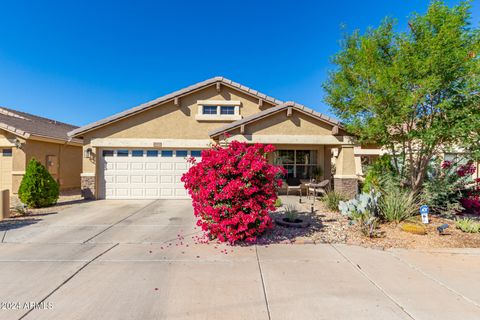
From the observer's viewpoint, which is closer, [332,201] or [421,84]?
[421,84]

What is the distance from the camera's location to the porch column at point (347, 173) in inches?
426

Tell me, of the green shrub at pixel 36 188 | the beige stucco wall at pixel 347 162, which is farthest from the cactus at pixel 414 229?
the green shrub at pixel 36 188

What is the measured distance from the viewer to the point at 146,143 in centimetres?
Answer: 1182

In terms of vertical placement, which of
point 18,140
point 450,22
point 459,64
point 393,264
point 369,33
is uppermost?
point 369,33

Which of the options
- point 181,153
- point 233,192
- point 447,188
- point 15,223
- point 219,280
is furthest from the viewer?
point 181,153

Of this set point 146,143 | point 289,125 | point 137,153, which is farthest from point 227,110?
point 137,153

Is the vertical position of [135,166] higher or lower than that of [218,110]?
lower

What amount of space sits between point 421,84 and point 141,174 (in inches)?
461

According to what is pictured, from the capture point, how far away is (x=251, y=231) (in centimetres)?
545

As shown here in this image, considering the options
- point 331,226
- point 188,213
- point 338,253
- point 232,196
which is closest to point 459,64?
point 331,226

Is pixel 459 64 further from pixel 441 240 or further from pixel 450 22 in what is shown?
pixel 441 240

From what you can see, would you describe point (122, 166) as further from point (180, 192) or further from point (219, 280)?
point (219, 280)

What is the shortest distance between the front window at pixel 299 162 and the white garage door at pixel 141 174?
17.8 ft

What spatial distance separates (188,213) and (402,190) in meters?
7.74
